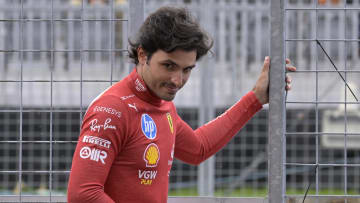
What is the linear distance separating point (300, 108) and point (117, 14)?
241 centimetres

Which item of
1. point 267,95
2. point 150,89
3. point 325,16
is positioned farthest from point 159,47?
point 325,16

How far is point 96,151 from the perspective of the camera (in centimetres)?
238

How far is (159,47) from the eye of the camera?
251 cm

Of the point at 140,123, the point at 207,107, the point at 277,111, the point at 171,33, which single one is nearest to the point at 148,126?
the point at 140,123

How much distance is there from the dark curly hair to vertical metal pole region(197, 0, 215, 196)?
4393 mm

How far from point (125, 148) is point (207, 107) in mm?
4759

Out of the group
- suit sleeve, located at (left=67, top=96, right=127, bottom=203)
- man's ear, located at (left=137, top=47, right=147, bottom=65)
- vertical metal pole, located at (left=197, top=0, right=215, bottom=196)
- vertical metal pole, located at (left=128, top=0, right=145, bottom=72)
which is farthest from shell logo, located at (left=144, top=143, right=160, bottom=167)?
vertical metal pole, located at (left=197, top=0, right=215, bottom=196)

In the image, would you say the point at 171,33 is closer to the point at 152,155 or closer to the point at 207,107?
the point at 152,155

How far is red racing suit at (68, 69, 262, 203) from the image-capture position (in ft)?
7.80

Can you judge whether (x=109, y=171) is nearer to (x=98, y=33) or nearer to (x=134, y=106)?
(x=134, y=106)

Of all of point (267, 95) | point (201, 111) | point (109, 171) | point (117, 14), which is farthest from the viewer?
point (117, 14)

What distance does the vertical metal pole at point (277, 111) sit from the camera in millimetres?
2785

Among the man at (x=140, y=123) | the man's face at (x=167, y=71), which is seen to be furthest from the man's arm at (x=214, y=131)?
the man's face at (x=167, y=71)

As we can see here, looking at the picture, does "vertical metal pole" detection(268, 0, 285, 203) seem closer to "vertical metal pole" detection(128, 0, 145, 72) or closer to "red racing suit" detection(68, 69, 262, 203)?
"red racing suit" detection(68, 69, 262, 203)
